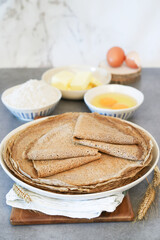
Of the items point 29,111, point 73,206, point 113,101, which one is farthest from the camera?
point 113,101

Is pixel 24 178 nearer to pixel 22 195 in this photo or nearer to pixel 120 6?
pixel 22 195

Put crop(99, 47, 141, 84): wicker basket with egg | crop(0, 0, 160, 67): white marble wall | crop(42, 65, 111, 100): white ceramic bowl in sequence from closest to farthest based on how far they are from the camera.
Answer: crop(42, 65, 111, 100): white ceramic bowl
crop(99, 47, 141, 84): wicker basket with egg
crop(0, 0, 160, 67): white marble wall

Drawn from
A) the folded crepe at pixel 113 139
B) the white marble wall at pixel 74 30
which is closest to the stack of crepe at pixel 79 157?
the folded crepe at pixel 113 139

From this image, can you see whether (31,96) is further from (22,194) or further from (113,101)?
(22,194)

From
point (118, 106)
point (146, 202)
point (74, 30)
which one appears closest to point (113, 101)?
point (118, 106)

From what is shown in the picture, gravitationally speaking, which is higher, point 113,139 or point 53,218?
point 113,139

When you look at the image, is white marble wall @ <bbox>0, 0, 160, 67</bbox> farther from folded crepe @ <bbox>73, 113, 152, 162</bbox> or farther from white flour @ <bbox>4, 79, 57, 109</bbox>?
folded crepe @ <bbox>73, 113, 152, 162</bbox>

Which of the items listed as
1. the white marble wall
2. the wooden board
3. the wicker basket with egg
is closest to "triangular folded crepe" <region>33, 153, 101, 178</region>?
the wooden board
